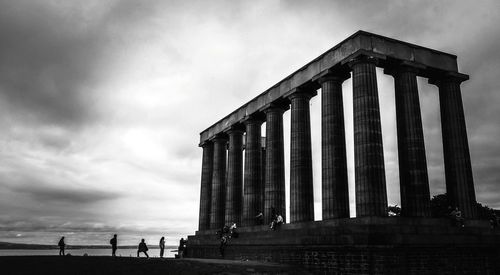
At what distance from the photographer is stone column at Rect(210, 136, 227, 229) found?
63.4m

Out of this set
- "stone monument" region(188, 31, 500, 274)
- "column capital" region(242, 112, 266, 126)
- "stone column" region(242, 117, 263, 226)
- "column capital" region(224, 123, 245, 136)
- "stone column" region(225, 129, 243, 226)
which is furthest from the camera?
"column capital" region(224, 123, 245, 136)

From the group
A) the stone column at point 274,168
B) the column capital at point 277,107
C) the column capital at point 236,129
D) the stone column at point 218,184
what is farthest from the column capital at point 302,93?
Result: the stone column at point 218,184

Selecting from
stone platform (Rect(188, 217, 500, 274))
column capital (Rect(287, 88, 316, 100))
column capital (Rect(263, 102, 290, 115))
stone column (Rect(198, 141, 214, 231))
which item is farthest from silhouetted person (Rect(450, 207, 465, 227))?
stone column (Rect(198, 141, 214, 231))

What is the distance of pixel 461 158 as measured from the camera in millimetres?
39688

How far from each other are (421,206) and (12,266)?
3008cm

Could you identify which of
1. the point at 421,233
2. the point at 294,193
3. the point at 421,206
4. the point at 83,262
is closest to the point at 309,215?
the point at 294,193

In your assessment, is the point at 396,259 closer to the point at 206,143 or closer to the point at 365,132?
the point at 365,132

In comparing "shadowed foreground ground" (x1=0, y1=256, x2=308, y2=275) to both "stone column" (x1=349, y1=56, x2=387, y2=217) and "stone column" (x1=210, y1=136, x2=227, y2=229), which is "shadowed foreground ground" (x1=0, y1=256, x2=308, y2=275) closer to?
"stone column" (x1=349, y1=56, x2=387, y2=217)

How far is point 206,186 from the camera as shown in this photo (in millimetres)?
68188

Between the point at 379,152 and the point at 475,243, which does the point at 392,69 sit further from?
the point at 475,243

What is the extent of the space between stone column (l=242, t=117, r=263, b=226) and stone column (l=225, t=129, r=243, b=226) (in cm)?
474

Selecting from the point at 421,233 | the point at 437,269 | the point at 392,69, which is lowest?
the point at 437,269

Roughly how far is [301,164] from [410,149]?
35.5 feet

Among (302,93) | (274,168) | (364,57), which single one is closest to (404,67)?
(364,57)
